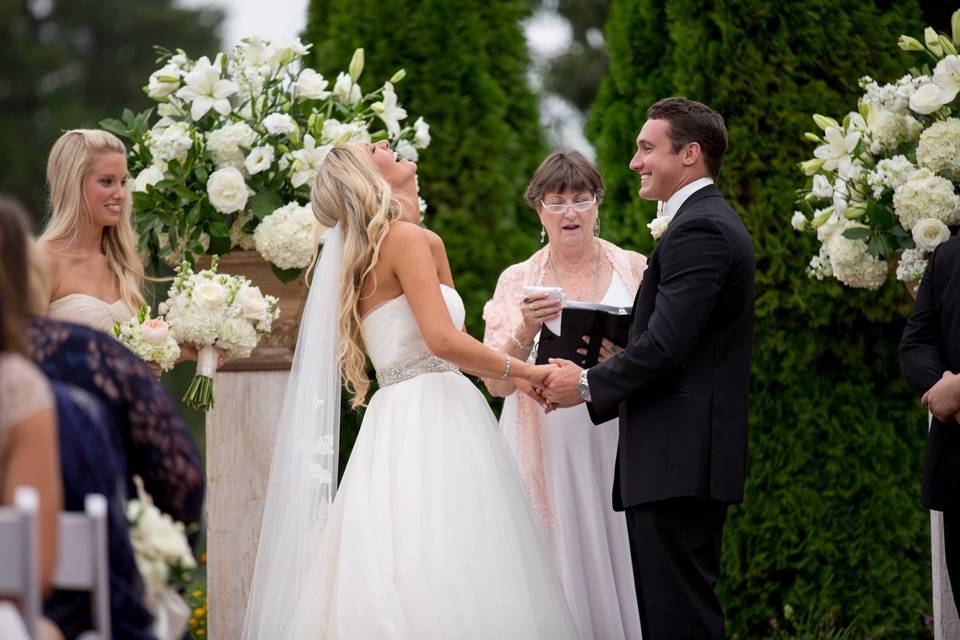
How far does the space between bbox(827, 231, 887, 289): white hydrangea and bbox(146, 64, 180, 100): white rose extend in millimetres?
2779

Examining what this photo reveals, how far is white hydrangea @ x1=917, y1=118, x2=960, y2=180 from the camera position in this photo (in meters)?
4.45

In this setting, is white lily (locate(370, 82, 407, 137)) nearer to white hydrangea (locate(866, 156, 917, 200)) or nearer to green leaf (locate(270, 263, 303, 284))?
green leaf (locate(270, 263, 303, 284))

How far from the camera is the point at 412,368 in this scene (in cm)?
465

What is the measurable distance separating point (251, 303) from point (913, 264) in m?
2.48

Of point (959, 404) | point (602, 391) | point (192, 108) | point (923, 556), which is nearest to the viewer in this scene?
point (959, 404)

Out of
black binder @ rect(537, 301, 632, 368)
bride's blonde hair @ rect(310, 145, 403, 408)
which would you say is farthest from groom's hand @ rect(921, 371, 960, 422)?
bride's blonde hair @ rect(310, 145, 403, 408)

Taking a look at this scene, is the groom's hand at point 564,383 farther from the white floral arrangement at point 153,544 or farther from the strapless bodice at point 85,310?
the white floral arrangement at point 153,544

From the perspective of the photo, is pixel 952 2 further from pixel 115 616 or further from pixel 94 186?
pixel 115 616

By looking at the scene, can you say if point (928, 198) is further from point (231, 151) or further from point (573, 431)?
point (231, 151)

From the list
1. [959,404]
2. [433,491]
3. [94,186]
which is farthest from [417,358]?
[959,404]

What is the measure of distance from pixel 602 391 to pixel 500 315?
3.46ft

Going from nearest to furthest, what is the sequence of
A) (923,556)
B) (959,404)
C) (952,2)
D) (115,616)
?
(115,616) → (959,404) → (923,556) → (952,2)

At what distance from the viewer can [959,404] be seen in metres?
4.07

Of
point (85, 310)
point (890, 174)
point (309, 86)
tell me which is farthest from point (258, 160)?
point (890, 174)
